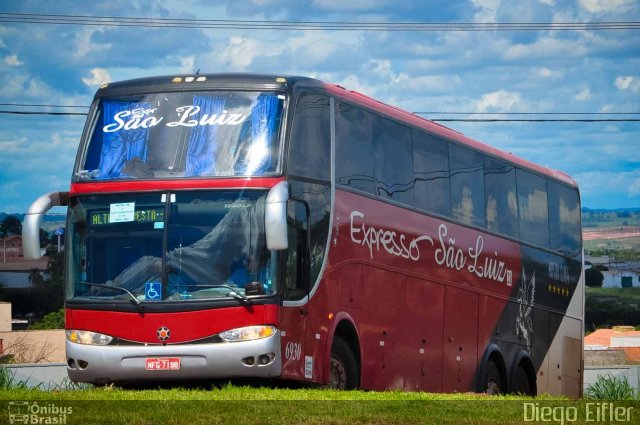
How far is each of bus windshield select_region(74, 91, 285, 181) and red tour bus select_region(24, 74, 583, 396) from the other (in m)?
0.02

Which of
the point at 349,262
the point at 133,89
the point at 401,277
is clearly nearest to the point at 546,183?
the point at 401,277

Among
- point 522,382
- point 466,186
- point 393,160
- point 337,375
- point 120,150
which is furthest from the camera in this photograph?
point 522,382

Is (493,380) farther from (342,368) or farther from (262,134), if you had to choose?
(262,134)

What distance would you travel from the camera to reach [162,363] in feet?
53.6

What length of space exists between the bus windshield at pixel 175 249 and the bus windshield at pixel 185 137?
1.34 ft

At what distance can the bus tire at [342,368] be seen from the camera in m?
17.9

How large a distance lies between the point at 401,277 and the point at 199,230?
15.0ft

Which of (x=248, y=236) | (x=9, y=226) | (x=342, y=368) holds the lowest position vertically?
(x=342, y=368)

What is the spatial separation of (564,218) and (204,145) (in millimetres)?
12139

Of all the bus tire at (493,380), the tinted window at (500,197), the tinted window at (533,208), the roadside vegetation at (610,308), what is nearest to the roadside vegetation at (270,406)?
the bus tire at (493,380)

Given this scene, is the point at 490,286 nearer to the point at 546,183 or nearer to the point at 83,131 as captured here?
the point at 546,183

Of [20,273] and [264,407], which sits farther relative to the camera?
[20,273]

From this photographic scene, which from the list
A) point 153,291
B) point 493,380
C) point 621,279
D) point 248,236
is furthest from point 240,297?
point 621,279

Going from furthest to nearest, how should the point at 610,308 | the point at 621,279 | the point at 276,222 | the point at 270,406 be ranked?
1. the point at 621,279
2. the point at 610,308
3. the point at 276,222
4. the point at 270,406
